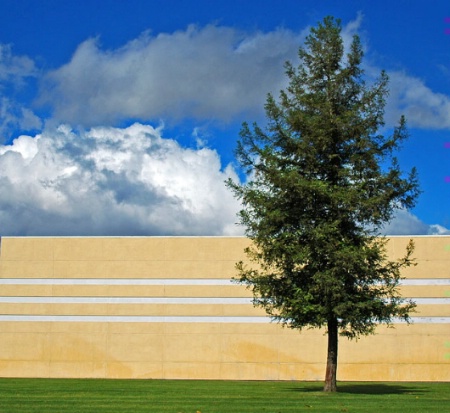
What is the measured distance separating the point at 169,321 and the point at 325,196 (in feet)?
67.9

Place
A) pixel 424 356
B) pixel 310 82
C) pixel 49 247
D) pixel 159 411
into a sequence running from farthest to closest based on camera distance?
pixel 49 247, pixel 424 356, pixel 310 82, pixel 159 411

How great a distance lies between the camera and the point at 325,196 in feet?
74.2

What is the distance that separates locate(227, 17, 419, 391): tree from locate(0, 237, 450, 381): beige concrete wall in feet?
53.1

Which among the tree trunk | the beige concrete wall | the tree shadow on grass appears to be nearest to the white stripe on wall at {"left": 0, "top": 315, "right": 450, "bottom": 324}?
the beige concrete wall

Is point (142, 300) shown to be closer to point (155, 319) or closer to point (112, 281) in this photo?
point (155, 319)

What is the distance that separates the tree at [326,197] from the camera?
22.4m

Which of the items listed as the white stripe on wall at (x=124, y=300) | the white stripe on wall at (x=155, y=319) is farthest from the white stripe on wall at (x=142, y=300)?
the white stripe on wall at (x=155, y=319)

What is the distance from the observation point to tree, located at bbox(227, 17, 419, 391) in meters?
22.4

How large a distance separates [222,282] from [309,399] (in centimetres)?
2084

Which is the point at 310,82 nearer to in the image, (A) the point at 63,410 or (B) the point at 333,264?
(B) the point at 333,264

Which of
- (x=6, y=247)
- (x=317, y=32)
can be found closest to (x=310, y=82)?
(x=317, y=32)

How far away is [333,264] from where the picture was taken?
22594 mm

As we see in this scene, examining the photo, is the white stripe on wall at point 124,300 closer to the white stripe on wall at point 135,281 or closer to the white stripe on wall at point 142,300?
the white stripe on wall at point 142,300

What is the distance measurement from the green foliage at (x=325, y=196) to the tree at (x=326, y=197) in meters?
0.04
